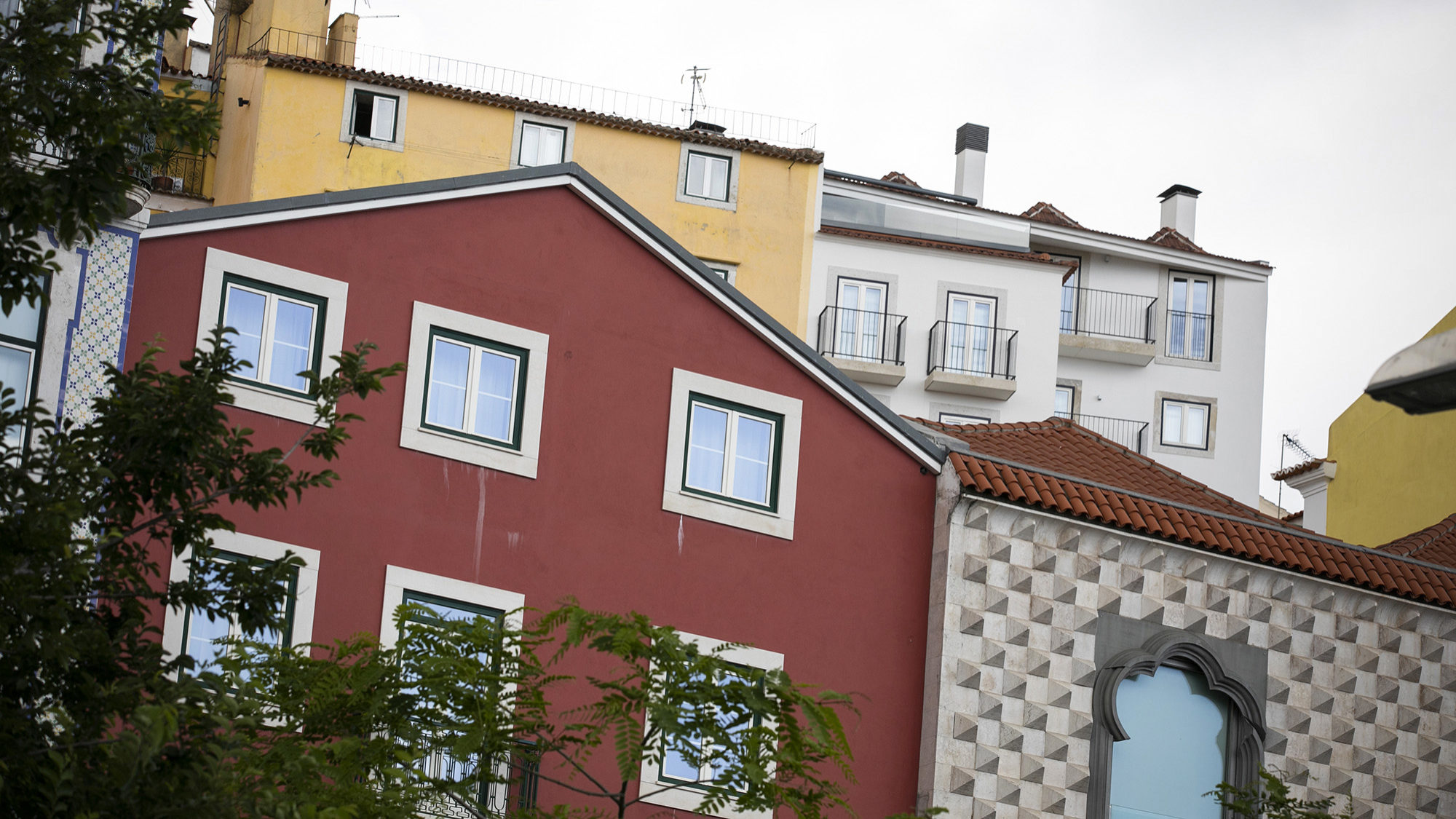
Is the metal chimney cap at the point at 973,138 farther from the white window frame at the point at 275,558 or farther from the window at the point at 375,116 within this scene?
the white window frame at the point at 275,558

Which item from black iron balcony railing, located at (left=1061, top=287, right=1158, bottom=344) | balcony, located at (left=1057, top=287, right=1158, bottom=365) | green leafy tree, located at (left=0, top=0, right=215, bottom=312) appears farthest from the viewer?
black iron balcony railing, located at (left=1061, top=287, right=1158, bottom=344)

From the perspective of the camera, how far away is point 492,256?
20047mm

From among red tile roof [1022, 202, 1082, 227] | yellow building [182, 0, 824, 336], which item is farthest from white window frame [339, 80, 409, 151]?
red tile roof [1022, 202, 1082, 227]

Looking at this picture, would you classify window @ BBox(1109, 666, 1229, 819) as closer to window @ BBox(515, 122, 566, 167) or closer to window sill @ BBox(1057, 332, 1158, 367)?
window @ BBox(515, 122, 566, 167)

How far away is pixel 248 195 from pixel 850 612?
2258 cm

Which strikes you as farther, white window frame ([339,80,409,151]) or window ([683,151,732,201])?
window ([683,151,732,201])

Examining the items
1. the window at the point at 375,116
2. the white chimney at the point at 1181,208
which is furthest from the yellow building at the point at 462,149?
the white chimney at the point at 1181,208

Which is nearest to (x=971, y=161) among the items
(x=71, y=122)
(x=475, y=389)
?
(x=475, y=389)

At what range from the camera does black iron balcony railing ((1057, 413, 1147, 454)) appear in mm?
48375

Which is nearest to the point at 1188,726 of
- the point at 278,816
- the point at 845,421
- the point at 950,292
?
the point at 845,421

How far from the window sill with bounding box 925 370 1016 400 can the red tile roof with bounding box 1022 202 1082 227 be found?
562 cm

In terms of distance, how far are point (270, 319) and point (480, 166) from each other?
22.5 m

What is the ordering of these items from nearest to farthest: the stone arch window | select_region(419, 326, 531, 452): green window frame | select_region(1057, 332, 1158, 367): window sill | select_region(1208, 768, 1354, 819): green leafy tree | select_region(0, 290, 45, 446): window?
select_region(0, 290, 45, 446): window → select_region(419, 326, 531, 452): green window frame → select_region(1208, 768, 1354, 819): green leafy tree → the stone arch window → select_region(1057, 332, 1158, 367): window sill

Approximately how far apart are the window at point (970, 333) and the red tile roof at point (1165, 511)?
64.5 feet
